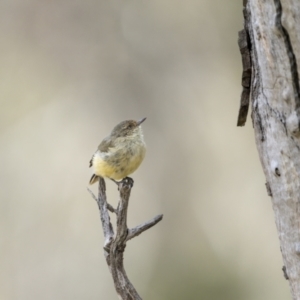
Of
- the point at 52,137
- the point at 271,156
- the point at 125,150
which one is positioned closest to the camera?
the point at 271,156

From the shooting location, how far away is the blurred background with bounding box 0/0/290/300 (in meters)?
5.31

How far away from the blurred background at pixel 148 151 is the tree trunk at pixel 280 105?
11.7 feet

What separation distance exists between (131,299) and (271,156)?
0.79 meters

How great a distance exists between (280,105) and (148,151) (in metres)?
3.75

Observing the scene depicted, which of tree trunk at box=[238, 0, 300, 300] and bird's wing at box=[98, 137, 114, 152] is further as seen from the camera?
bird's wing at box=[98, 137, 114, 152]

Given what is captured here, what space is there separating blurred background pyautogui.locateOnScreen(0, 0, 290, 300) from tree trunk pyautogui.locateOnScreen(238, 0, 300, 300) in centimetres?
357

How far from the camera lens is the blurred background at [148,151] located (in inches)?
209

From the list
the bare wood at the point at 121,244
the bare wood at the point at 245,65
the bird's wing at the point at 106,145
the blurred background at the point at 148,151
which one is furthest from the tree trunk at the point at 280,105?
the blurred background at the point at 148,151

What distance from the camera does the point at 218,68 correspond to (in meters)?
5.59

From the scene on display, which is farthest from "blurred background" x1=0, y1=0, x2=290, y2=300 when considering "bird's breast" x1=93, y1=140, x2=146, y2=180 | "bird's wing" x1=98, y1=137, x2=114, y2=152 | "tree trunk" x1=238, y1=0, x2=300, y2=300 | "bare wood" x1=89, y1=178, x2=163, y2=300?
"tree trunk" x1=238, y1=0, x2=300, y2=300

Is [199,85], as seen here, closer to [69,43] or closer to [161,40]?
[161,40]

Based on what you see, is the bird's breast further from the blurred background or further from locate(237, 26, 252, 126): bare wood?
the blurred background

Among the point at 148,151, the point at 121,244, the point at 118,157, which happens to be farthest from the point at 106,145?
the point at 148,151

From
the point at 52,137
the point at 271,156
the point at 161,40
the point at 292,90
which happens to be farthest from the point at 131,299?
the point at 161,40
